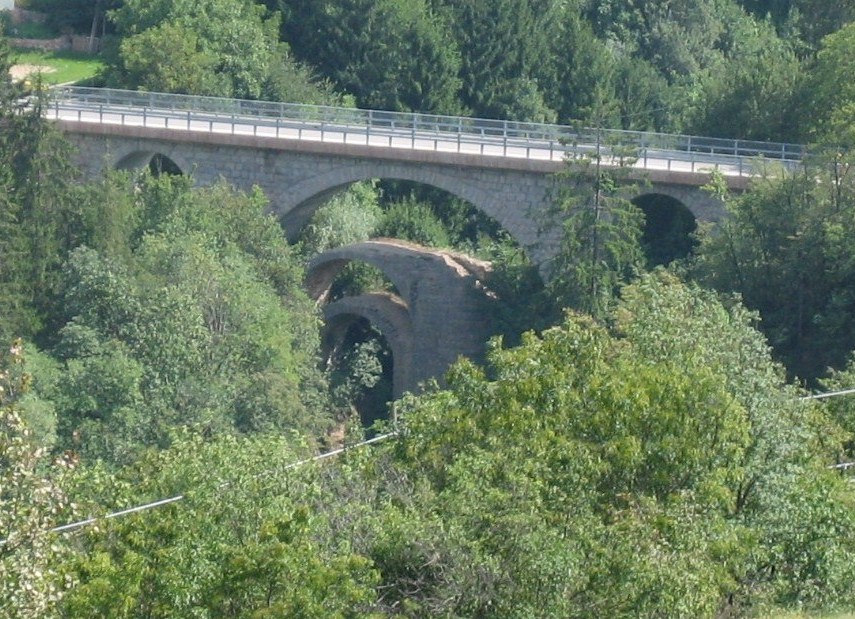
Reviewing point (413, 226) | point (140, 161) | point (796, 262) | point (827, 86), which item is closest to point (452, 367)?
point (796, 262)

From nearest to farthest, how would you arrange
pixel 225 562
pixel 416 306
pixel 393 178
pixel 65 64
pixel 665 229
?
pixel 225 562 → pixel 416 306 → pixel 393 178 → pixel 665 229 → pixel 65 64

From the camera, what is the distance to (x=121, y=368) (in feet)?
146

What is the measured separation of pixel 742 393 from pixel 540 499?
4238 millimetres

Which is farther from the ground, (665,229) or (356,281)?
(665,229)

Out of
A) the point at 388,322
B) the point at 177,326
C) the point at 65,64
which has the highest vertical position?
the point at 65,64

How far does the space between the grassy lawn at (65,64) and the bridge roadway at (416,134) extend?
36.3 ft

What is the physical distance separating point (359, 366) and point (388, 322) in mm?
1428

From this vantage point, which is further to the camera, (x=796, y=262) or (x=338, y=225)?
(x=338, y=225)

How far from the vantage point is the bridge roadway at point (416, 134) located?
51344 mm

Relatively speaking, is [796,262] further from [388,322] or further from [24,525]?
[24,525]

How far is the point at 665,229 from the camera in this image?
179ft

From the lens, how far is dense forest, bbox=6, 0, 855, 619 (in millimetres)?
22812

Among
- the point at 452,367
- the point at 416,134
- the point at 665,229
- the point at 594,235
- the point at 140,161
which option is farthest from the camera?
the point at 140,161

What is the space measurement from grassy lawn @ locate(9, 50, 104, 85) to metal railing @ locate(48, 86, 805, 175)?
36.3ft
